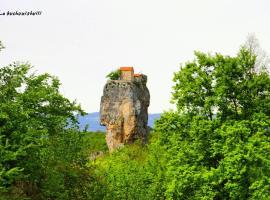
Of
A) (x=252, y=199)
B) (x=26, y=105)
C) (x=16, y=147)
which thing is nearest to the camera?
(x=16, y=147)

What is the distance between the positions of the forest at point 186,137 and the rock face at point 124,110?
139 ft

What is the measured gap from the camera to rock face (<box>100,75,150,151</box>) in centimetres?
8969

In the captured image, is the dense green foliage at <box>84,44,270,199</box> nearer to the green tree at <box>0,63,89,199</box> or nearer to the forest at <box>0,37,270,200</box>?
the forest at <box>0,37,270,200</box>

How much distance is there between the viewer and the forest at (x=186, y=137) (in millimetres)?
34312

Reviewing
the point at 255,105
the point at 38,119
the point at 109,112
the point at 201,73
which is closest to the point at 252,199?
the point at 255,105

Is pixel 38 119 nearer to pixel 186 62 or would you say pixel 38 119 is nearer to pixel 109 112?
pixel 186 62

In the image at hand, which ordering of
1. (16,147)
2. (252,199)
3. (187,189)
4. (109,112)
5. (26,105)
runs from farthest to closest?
(109,112) < (187,189) < (252,199) < (26,105) < (16,147)

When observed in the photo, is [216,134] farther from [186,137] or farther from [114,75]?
[114,75]

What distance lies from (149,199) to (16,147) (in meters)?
15.8

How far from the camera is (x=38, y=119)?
37.1 metres

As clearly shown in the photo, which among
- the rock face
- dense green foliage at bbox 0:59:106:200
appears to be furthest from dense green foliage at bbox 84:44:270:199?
the rock face

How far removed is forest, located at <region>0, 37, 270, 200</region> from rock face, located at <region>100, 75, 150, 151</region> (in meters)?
42.4

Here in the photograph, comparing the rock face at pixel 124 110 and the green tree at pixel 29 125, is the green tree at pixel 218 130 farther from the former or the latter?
the rock face at pixel 124 110

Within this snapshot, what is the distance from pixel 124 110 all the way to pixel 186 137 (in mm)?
48791
